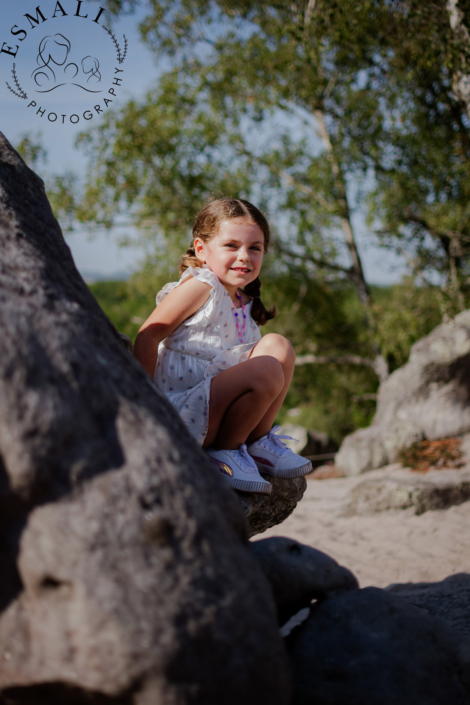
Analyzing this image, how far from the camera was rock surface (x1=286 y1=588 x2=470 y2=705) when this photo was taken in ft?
5.75

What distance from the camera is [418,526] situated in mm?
5992

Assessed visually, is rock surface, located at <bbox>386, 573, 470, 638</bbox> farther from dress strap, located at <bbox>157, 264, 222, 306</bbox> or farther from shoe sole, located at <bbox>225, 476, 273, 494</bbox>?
dress strap, located at <bbox>157, 264, 222, 306</bbox>

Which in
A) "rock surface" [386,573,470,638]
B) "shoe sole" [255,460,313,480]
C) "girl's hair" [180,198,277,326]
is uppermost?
"girl's hair" [180,198,277,326]

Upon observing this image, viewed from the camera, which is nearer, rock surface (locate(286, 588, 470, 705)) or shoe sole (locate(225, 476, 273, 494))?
rock surface (locate(286, 588, 470, 705))

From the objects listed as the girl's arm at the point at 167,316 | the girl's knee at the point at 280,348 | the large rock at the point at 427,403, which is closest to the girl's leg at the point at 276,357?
the girl's knee at the point at 280,348

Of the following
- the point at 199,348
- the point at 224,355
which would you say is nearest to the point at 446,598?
the point at 224,355

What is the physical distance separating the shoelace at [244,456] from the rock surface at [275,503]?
191 millimetres

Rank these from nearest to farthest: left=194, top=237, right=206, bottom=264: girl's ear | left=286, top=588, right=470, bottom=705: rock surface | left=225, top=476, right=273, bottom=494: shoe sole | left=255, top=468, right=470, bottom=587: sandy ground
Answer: left=286, top=588, right=470, bottom=705: rock surface → left=225, top=476, right=273, bottom=494: shoe sole → left=194, top=237, right=206, bottom=264: girl's ear → left=255, top=468, right=470, bottom=587: sandy ground

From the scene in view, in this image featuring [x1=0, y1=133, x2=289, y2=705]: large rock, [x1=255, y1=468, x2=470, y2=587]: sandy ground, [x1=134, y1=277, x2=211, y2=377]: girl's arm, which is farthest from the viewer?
[x1=255, y1=468, x2=470, y2=587]: sandy ground

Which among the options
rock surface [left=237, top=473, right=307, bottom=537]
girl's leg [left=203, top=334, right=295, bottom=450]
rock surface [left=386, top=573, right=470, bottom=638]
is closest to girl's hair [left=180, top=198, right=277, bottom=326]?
girl's leg [left=203, top=334, right=295, bottom=450]

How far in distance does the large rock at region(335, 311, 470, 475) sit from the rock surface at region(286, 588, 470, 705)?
7232mm

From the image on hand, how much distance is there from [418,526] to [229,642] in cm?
526

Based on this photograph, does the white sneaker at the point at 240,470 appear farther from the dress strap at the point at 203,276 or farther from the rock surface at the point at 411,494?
the rock surface at the point at 411,494

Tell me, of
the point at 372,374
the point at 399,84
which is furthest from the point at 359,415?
the point at 399,84
